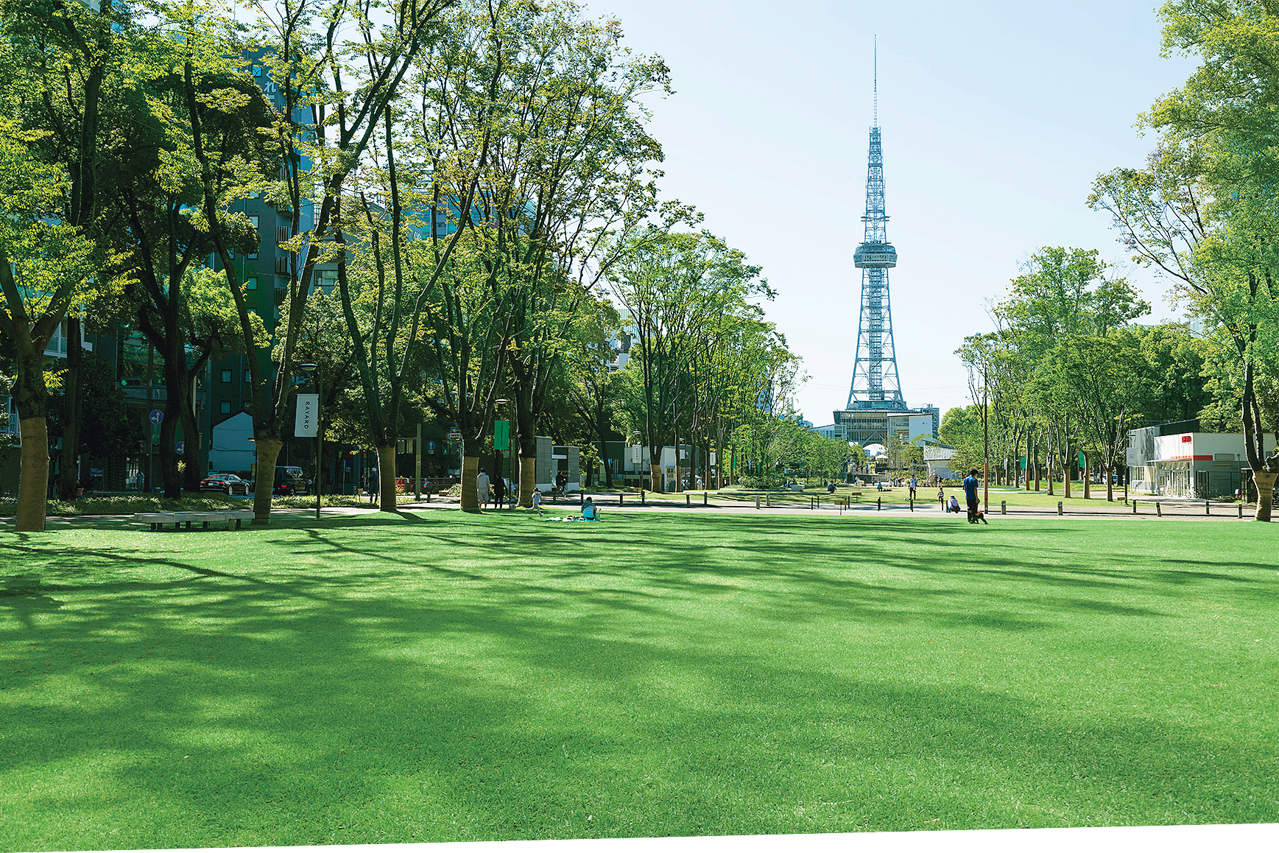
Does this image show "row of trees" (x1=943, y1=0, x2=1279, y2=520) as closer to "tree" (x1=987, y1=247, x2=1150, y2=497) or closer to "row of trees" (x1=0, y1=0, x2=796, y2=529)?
"tree" (x1=987, y1=247, x2=1150, y2=497)

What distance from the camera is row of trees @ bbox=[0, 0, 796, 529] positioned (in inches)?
818

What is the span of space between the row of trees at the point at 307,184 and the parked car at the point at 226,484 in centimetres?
1086

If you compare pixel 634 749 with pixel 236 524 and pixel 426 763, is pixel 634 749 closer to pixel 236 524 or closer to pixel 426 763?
pixel 426 763

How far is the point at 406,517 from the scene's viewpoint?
28812 millimetres

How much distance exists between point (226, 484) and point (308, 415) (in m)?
24.5

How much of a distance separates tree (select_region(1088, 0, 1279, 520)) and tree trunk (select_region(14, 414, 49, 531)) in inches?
1317

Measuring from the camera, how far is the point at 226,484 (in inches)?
1917

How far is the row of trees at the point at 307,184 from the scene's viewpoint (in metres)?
20.8

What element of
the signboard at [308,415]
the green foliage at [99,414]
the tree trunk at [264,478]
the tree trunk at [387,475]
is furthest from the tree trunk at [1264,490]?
the green foliage at [99,414]

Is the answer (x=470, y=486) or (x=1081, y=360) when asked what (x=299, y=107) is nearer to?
(x=470, y=486)

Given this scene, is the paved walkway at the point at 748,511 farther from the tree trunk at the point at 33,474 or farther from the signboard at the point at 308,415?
the tree trunk at the point at 33,474

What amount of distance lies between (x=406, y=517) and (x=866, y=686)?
23.9 metres

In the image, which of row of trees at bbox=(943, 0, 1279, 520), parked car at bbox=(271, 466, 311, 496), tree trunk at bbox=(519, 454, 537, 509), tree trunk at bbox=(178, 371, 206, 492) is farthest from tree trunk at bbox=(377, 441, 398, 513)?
row of trees at bbox=(943, 0, 1279, 520)

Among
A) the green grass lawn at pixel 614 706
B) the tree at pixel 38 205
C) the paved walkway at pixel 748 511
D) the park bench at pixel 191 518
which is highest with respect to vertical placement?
the tree at pixel 38 205
